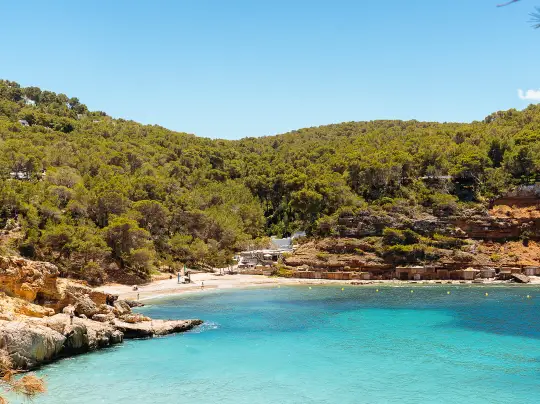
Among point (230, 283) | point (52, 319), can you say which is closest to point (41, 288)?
point (52, 319)

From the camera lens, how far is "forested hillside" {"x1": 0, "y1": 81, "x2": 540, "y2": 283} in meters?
50.1

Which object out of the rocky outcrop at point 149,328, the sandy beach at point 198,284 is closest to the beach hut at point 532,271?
the sandy beach at point 198,284

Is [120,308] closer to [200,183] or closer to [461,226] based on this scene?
[461,226]

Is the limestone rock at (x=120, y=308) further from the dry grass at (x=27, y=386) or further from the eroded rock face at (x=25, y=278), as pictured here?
the dry grass at (x=27, y=386)

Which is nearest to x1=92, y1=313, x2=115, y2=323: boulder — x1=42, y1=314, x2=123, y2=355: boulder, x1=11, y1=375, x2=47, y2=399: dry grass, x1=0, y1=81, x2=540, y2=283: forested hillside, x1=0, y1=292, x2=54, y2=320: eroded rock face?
x1=42, y1=314, x2=123, y2=355: boulder

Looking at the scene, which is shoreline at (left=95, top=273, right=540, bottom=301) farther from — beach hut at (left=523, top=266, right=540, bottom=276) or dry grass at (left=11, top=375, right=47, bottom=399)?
dry grass at (left=11, top=375, right=47, bottom=399)

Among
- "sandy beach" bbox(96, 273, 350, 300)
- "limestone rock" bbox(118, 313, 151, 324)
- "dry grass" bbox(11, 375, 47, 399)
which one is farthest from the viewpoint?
"sandy beach" bbox(96, 273, 350, 300)

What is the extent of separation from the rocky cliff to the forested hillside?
18.3 metres

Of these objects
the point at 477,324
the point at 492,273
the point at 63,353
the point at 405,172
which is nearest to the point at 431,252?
the point at 492,273

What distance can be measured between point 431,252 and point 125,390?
158 feet

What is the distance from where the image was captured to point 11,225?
158 feet

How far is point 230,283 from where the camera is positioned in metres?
55.1

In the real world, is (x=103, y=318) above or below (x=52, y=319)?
below

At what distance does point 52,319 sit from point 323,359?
1403 cm
